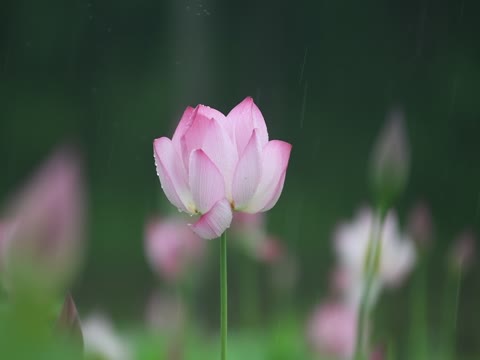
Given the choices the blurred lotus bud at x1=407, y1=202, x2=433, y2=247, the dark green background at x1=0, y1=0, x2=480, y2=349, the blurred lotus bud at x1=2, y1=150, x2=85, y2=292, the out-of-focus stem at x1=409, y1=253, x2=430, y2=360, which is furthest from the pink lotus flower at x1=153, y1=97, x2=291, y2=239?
the dark green background at x1=0, y1=0, x2=480, y2=349

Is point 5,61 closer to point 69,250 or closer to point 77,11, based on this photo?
point 77,11

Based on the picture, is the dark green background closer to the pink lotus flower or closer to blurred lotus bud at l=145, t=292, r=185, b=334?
blurred lotus bud at l=145, t=292, r=185, b=334

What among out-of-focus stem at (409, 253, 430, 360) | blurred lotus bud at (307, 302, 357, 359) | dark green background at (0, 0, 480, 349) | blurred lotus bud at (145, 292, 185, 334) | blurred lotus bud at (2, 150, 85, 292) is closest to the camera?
blurred lotus bud at (2, 150, 85, 292)

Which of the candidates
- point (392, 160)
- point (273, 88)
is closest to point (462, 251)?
point (392, 160)

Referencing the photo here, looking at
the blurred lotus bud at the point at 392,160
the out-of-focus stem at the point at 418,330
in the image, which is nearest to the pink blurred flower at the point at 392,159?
the blurred lotus bud at the point at 392,160

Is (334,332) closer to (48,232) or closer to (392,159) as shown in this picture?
(392,159)

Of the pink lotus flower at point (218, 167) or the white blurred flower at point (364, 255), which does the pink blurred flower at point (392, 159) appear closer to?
the pink lotus flower at point (218, 167)
